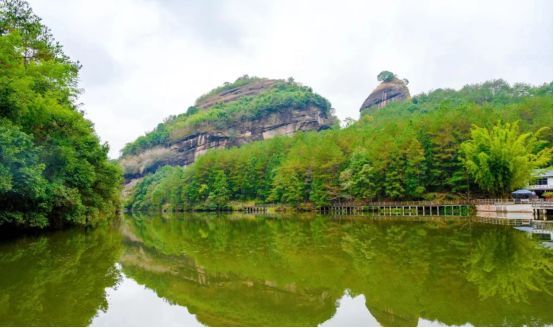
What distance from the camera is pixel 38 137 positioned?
23328mm

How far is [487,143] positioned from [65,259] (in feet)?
118

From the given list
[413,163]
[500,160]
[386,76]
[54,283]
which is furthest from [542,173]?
[386,76]

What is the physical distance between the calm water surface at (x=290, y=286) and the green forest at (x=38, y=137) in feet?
14.4

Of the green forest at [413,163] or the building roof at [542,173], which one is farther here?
the building roof at [542,173]

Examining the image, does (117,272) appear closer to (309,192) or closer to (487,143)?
(487,143)

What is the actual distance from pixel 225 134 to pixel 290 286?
11736 centimetres

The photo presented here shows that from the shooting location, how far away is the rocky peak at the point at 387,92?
447 ft

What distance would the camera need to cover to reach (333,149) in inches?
2122

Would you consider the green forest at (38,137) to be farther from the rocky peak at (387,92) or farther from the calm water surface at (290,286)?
the rocky peak at (387,92)

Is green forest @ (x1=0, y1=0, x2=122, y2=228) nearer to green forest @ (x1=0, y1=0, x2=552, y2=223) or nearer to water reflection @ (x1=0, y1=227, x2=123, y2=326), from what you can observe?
green forest @ (x1=0, y1=0, x2=552, y2=223)

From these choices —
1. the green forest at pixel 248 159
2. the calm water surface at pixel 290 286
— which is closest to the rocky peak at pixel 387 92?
the green forest at pixel 248 159

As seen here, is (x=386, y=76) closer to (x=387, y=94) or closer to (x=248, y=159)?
(x=387, y=94)

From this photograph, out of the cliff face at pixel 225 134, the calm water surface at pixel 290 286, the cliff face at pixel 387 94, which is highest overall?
the cliff face at pixel 387 94

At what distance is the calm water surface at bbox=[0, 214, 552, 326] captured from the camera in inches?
281
